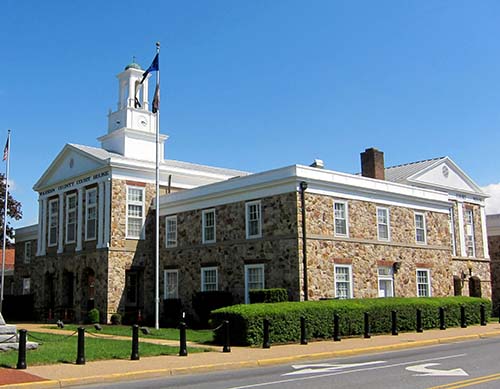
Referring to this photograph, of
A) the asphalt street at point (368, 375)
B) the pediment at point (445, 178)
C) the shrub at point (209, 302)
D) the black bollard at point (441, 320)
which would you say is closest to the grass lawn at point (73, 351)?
the asphalt street at point (368, 375)

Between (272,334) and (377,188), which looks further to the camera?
(377,188)

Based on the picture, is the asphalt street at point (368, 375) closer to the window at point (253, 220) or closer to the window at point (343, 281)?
the window at point (343, 281)

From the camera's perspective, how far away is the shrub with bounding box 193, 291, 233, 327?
29000 mm

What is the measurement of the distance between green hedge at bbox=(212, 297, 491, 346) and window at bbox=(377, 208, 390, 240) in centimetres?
456

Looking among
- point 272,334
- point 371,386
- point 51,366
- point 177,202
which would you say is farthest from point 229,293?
point 371,386

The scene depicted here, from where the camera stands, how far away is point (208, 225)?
31.9 meters

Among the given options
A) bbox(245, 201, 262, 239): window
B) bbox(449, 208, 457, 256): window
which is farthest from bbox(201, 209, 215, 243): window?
bbox(449, 208, 457, 256): window

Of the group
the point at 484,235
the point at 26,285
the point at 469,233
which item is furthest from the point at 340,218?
the point at 26,285

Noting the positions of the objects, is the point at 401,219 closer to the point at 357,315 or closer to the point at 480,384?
the point at 357,315

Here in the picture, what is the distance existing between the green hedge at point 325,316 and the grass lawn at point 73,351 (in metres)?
2.05

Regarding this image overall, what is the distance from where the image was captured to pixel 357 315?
2336 cm

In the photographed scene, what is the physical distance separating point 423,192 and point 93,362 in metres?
23.0

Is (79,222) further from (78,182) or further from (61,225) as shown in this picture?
(78,182)

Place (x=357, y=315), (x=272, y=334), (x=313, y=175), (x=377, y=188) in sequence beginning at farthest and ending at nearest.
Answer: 1. (x=377, y=188)
2. (x=313, y=175)
3. (x=357, y=315)
4. (x=272, y=334)
